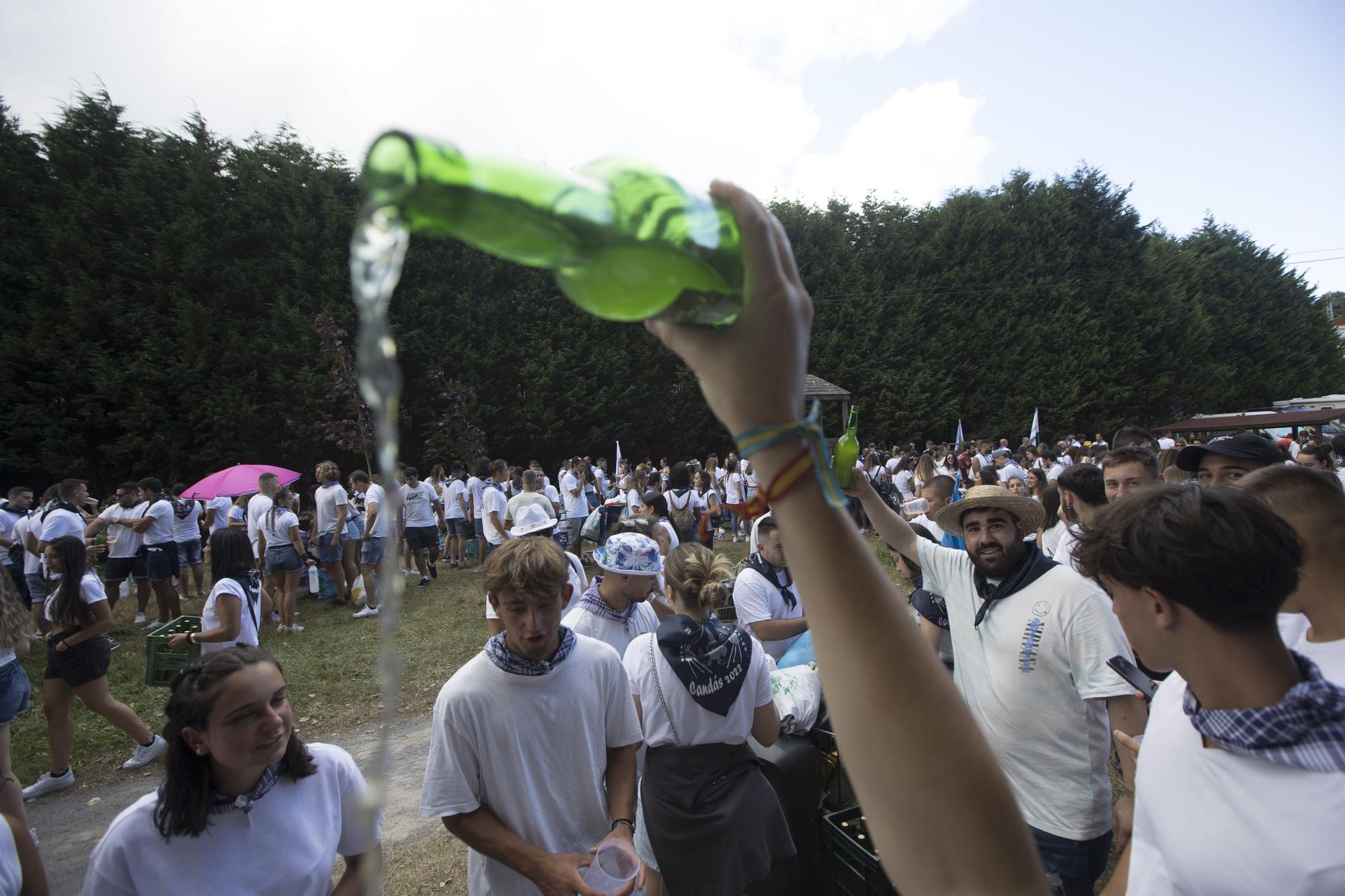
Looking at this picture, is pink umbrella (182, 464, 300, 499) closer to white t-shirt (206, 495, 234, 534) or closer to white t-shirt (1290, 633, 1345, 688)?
white t-shirt (206, 495, 234, 534)

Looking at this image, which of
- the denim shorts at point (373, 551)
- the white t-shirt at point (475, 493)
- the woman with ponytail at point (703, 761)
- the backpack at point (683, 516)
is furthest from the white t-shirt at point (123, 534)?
the woman with ponytail at point (703, 761)

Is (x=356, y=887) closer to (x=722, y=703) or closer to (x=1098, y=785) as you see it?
(x=722, y=703)

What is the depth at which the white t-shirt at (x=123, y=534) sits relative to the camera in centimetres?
903

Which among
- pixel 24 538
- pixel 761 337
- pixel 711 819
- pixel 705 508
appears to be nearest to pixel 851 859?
pixel 711 819

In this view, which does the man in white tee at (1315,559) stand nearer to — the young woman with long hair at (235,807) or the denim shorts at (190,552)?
the young woman with long hair at (235,807)

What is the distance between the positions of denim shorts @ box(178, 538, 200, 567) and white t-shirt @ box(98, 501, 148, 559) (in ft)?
3.70

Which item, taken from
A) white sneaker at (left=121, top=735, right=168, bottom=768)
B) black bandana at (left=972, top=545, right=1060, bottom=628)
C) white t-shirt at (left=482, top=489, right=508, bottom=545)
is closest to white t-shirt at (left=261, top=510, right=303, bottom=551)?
white t-shirt at (left=482, top=489, right=508, bottom=545)

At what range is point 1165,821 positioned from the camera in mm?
1384

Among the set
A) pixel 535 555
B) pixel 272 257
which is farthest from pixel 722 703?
pixel 272 257

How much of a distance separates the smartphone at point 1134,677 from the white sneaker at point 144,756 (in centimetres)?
685

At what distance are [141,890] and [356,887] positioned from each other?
0.60 metres

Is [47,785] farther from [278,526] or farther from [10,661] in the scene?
[278,526]

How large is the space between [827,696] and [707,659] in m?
2.34

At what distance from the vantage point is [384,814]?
4758 millimetres
